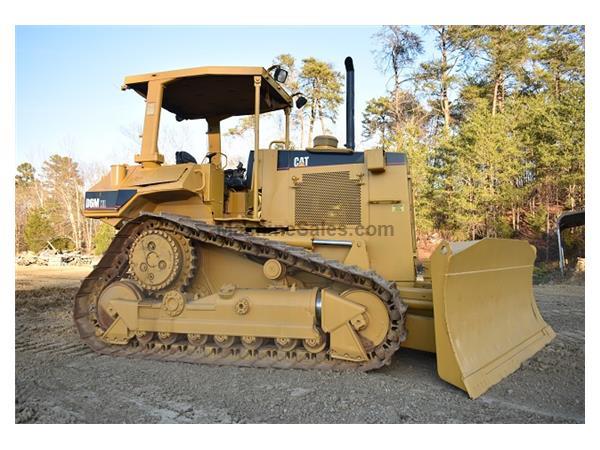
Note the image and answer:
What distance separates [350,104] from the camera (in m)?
5.08

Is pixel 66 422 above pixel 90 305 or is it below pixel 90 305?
below

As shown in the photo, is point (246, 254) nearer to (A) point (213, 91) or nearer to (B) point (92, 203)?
(B) point (92, 203)

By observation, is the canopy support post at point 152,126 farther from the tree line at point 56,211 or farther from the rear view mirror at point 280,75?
the tree line at point 56,211

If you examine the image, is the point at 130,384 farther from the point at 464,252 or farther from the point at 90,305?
the point at 464,252

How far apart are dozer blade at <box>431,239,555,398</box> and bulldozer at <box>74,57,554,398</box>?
0.02 meters

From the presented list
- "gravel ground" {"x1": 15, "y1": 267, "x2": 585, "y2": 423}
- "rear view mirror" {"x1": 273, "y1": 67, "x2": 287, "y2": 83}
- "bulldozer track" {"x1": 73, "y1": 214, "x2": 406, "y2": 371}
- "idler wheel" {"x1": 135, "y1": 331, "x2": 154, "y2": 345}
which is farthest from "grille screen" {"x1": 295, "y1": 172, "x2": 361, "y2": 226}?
"idler wheel" {"x1": 135, "y1": 331, "x2": 154, "y2": 345}

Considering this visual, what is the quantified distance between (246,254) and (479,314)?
96.8 inches

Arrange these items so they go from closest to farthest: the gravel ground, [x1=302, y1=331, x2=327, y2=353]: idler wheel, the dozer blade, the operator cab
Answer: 1. the gravel ground
2. the dozer blade
3. [x1=302, y1=331, x2=327, y2=353]: idler wheel
4. the operator cab

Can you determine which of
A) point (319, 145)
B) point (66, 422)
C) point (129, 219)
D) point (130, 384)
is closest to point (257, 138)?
point (319, 145)

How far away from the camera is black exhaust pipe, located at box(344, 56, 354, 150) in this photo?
5082 mm

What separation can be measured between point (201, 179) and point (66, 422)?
2738 millimetres

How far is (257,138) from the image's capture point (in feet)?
15.5

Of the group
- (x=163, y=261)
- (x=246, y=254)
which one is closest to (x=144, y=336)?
(x=163, y=261)

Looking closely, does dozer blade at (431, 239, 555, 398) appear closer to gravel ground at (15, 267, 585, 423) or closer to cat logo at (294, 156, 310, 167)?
gravel ground at (15, 267, 585, 423)
